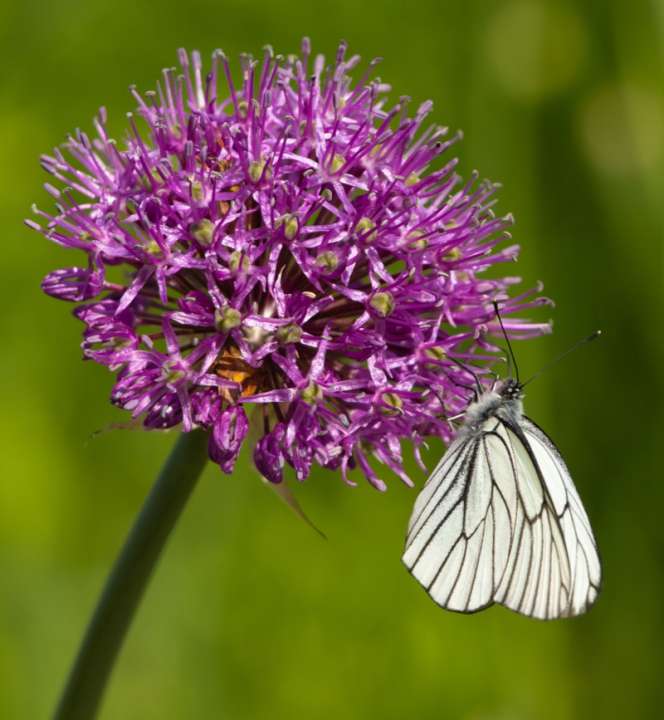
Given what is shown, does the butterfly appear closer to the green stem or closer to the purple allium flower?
the purple allium flower

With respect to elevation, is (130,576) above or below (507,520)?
above

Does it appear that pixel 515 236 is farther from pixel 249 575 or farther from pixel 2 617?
pixel 2 617

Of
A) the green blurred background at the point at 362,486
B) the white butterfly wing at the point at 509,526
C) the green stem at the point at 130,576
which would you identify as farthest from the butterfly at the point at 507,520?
the green blurred background at the point at 362,486

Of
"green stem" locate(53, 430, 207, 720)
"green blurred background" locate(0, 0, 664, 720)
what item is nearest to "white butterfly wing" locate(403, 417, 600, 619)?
"green stem" locate(53, 430, 207, 720)

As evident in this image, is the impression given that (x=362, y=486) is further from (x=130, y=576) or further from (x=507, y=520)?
(x=130, y=576)

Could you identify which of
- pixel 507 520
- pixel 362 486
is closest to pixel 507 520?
pixel 507 520

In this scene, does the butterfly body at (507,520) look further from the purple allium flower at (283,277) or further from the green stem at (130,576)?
the green stem at (130,576)
